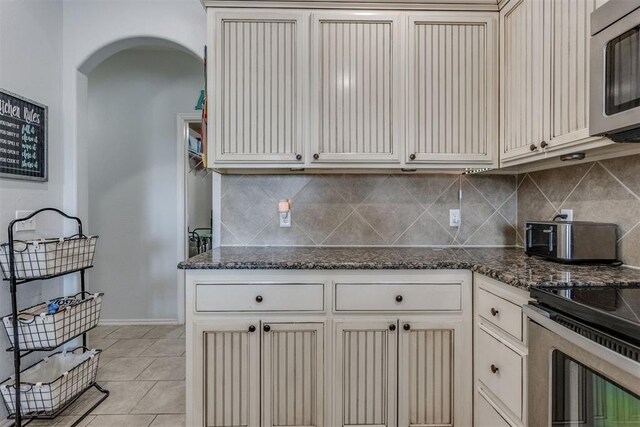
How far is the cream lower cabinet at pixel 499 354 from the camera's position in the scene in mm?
1304

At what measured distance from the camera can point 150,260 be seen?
351 centimetres

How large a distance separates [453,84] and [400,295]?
3.93ft

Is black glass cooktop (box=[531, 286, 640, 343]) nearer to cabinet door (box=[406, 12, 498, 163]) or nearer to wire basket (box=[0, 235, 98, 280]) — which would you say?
cabinet door (box=[406, 12, 498, 163])

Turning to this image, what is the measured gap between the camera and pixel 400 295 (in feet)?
5.54

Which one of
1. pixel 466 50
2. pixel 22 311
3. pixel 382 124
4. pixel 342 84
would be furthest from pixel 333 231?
pixel 22 311

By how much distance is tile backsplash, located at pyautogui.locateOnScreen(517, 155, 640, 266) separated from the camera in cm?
151

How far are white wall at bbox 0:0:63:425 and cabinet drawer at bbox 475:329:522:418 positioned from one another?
2.41 metres

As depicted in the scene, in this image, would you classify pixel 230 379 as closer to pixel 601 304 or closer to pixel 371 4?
pixel 601 304

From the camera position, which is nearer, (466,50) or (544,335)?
(544,335)

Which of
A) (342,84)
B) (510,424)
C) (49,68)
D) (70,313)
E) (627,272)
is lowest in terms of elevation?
(510,424)

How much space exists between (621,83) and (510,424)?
1.25 m

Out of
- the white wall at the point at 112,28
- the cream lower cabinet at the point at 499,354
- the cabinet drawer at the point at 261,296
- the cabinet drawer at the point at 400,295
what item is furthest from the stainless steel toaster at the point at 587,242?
the white wall at the point at 112,28

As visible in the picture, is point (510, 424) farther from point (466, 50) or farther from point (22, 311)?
point (22, 311)

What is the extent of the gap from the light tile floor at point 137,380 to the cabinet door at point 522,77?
2324 millimetres
